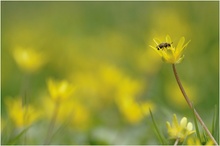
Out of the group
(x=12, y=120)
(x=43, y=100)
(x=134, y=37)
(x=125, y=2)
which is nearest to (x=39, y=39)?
(x=134, y=37)

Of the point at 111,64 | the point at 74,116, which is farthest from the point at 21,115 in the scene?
the point at 111,64

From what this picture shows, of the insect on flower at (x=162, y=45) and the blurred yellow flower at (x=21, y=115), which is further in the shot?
the blurred yellow flower at (x=21, y=115)

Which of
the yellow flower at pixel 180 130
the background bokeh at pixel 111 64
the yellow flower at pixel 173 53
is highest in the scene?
the yellow flower at pixel 173 53

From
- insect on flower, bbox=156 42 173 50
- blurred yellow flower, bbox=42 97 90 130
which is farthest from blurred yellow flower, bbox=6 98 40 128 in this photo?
blurred yellow flower, bbox=42 97 90 130

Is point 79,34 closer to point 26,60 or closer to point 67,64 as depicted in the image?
point 67,64

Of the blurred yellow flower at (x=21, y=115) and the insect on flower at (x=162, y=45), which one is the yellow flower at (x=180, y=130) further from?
the blurred yellow flower at (x=21, y=115)

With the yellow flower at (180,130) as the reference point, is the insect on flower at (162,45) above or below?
above

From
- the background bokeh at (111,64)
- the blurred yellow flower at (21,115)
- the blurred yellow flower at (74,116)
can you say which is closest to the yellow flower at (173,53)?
the background bokeh at (111,64)

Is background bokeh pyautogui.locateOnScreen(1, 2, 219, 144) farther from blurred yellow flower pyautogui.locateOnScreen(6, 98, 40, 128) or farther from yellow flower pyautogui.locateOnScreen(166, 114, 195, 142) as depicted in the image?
yellow flower pyautogui.locateOnScreen(166, 114, 195, 142)
